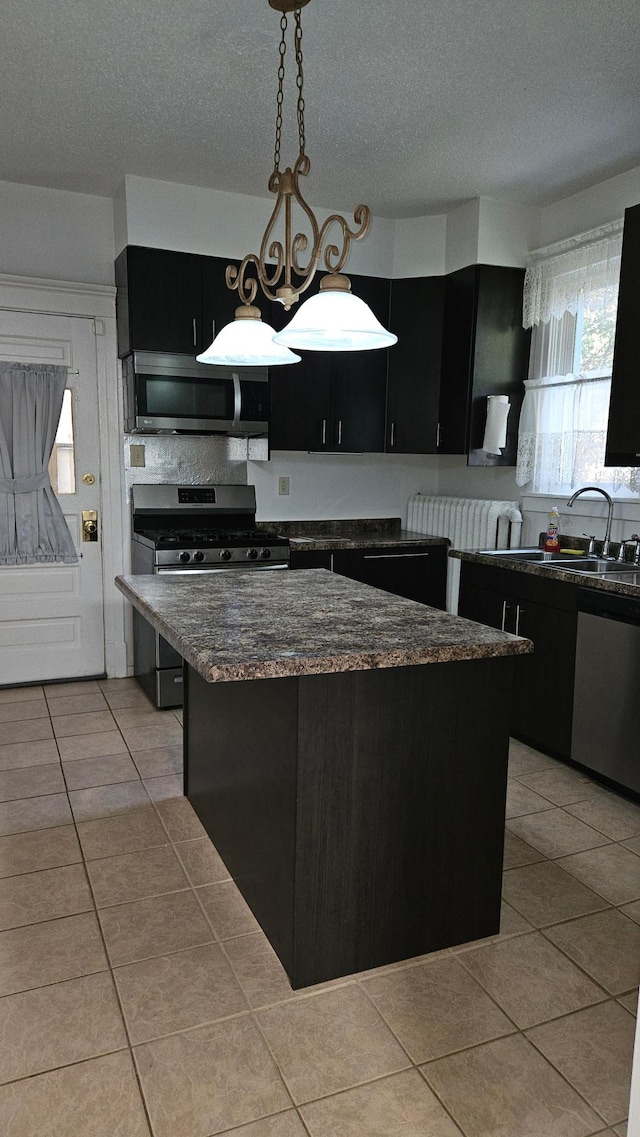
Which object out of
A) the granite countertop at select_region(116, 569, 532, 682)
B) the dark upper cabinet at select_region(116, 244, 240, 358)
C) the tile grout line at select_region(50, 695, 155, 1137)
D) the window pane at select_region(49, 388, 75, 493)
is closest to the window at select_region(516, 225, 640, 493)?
the dark upper cabinet at select_region(116, 244, 240, 358)

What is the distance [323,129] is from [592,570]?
2339 millimetres

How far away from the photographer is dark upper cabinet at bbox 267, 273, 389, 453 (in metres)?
4.41

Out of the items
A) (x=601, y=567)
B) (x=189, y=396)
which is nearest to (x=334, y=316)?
(x=601, y=567)

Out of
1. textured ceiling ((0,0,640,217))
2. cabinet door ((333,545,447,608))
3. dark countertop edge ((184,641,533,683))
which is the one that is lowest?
cabinet door ((333,545,447,608))

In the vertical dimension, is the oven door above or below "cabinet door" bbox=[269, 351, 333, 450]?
below

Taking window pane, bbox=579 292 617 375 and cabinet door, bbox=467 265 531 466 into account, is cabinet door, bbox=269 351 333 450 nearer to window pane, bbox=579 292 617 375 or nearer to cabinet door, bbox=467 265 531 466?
cabinet door, bbox=467 265 531 466

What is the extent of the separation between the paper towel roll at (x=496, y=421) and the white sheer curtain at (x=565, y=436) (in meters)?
0.14

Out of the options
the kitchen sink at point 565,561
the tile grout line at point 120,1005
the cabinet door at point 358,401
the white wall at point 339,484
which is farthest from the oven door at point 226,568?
the tile grout line at point 120,1005

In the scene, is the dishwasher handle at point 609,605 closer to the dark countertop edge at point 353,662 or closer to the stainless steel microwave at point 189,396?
the dark countertop edge at point 353,662

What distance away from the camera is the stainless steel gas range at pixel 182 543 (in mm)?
3949

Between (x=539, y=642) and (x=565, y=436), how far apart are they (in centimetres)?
125

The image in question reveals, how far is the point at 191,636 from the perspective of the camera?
74.2 inches

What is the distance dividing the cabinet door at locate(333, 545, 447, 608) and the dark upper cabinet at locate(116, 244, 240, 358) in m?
1.46

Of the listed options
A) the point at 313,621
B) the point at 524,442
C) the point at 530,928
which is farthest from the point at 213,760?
the point at 524,442
